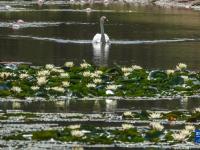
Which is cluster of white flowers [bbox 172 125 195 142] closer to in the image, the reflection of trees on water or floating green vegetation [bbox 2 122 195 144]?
floating green vegetation [bbox 2 122 195 144]

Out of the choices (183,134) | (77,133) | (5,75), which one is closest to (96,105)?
(5,75)

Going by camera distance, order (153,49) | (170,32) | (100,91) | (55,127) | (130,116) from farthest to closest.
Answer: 1. (170,32)
2. (153,49)
3. (100,91)
4. (130,116)
5. (55,127)

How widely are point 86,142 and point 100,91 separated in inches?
228

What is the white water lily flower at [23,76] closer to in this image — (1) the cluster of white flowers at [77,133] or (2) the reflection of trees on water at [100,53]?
(1) the cluster of white flowers at [77,133]

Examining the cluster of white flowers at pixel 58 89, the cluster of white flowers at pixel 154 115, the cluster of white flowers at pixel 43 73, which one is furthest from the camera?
the cluster of white flowers at pixel 43 73

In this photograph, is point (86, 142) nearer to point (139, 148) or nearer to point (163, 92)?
point (139, 148)

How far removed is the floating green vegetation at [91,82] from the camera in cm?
2062

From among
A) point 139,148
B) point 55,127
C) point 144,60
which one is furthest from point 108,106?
point 144,60

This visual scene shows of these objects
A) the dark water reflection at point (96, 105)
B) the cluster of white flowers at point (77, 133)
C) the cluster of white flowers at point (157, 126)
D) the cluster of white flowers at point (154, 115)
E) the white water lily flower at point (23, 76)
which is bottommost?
the dark water reflection at point (96, 105)

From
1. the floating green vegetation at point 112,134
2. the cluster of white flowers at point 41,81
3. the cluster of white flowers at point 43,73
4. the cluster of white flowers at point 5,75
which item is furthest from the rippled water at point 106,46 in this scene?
the floating green vegetation at point 112,134

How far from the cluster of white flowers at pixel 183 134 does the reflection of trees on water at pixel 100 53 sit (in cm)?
1532

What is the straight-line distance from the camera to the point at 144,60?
108ft

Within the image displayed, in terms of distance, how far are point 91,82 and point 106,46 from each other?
1745 cm

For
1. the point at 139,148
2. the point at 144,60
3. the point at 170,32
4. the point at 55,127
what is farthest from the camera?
the point at 170,32
